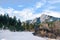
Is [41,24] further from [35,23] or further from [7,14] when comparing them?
[7,14]

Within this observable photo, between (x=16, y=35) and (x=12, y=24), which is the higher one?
(x=12, y=24)

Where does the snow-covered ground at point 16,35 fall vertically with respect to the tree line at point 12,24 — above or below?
below

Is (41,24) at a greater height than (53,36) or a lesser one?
greater

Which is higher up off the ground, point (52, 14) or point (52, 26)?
point (52, 14)

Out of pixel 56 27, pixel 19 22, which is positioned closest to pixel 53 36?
pixel 56 27

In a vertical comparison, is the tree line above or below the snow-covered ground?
above

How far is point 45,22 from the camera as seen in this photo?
3.64 m

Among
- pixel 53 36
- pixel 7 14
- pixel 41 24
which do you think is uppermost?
pixel 7 14

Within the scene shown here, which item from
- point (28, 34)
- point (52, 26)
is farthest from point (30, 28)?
point (52, 26)

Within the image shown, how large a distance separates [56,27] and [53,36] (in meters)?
0.20

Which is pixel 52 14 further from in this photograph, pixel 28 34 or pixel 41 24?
pixel 28 34

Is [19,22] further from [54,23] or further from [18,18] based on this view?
[54,23]

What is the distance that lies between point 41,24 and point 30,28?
262mm

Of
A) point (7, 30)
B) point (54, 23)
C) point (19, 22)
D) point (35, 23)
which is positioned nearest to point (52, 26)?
point (54, 23)
